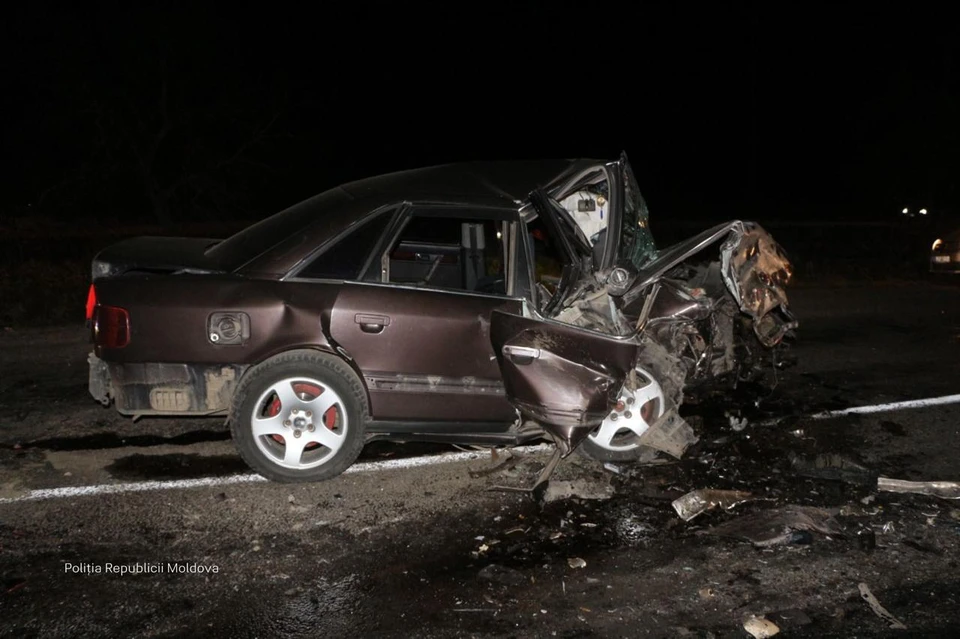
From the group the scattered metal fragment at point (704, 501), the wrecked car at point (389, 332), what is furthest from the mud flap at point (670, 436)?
the scattered metal fragment at point (704, 501)

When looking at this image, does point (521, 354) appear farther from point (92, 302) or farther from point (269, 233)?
point (92, 302)

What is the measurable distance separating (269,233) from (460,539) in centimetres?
218

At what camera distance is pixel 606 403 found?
14.9ft

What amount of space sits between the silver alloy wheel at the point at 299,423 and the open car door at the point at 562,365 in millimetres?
1021

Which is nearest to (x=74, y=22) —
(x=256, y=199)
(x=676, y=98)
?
(x=256, y=199)

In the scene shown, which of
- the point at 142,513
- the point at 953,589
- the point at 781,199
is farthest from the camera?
the point at 781,199

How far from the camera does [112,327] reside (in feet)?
14.9

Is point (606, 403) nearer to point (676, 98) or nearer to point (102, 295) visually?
point (102, 295)

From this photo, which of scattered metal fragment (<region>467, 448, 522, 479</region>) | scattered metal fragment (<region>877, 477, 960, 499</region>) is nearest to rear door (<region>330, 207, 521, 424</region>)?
scattered metal fragment (<region>467, 448, 522, 479</region>)

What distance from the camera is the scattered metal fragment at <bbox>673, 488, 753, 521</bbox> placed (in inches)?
173

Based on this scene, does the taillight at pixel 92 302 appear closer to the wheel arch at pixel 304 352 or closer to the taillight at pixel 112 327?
the taillight at pixel 112 327

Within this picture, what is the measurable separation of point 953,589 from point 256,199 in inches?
923

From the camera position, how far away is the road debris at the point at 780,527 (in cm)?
411

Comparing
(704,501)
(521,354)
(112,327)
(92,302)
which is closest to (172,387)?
(112,327)
